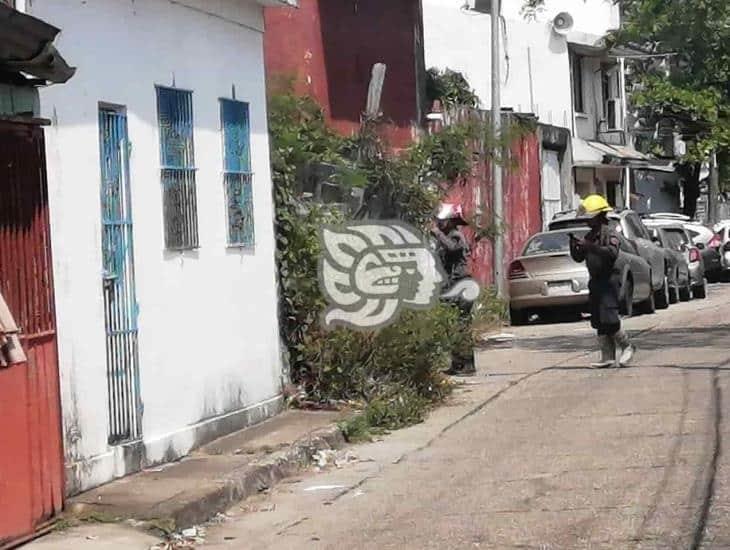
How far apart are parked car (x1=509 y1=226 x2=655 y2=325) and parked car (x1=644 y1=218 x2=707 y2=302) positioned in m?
3.59

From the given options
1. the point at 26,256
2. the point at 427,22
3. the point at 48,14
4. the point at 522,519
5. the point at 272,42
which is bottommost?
the point at 522,519

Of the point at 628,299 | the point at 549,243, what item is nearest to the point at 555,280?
the point at 549,243

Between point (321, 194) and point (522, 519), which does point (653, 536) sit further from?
point (321, 194)

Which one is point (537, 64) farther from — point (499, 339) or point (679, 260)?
→ point (499, 339)

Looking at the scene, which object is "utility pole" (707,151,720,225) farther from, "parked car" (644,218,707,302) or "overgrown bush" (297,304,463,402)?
"overgrown bush" (297,304,463,402)

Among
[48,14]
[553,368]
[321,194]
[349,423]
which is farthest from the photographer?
[553,368]

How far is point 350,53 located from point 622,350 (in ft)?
26.5

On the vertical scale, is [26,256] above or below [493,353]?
above

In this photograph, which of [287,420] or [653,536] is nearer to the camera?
[653,536]

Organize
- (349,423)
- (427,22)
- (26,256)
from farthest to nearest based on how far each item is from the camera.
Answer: (427,22)
(349,423)
(26,256)

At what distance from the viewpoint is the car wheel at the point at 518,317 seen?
84.8 feet

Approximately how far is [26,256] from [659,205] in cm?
4260

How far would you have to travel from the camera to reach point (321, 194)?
50.3 feet

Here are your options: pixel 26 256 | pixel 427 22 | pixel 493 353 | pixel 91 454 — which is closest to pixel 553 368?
pixel 493 353
